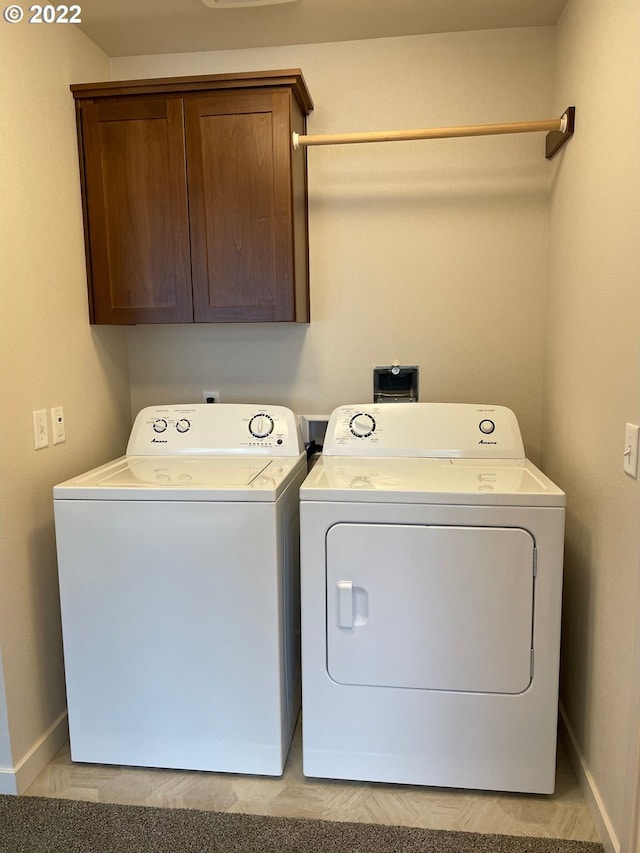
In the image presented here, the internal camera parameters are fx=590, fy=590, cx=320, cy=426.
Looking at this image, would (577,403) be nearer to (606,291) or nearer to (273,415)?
(606,291)

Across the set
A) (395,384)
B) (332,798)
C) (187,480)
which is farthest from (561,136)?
(332,798)

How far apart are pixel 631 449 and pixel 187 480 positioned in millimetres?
1221

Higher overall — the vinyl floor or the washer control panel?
the washer control panel

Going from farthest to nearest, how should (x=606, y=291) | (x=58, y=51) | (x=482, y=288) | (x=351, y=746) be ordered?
1. (x=482, y=288)
2. (x=58, y=51)
3. (x=351, y=746)
4. (x=606, y=291)

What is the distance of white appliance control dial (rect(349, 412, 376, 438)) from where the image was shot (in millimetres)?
2148

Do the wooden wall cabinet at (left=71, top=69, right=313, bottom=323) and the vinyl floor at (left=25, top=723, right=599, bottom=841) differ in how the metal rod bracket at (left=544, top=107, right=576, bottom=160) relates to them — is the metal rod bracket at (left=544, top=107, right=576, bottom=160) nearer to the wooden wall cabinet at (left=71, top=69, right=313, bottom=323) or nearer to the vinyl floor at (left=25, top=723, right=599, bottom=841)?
the wooden wall cabinet at (left=71, top=69, right=313, bottom=323)

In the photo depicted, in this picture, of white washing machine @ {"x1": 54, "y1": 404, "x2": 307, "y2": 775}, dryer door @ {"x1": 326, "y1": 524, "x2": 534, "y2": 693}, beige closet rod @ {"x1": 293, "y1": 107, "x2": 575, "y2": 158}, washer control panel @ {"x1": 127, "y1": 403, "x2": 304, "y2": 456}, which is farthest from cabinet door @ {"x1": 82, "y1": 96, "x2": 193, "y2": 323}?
dryer door @ {"x1": 326, "y1": 524, "x2": 534, "y2": 693}

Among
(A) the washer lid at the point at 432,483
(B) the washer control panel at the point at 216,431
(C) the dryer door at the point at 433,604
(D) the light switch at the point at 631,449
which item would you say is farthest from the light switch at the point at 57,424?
(D) the light switch at the point at 631,449

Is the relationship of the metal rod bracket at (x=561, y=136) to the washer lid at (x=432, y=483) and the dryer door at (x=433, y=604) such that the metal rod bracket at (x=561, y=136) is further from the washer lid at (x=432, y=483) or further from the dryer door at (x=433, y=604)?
the dryer door at (x=433, y=604)

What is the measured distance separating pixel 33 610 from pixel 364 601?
1.05 metres

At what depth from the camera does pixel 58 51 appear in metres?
1.99

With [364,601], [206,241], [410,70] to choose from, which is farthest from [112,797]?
[410,70]

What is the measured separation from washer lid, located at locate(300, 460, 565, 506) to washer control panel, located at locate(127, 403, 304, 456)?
0.75 ft

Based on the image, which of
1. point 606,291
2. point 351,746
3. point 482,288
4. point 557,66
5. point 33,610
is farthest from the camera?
point 482,288
